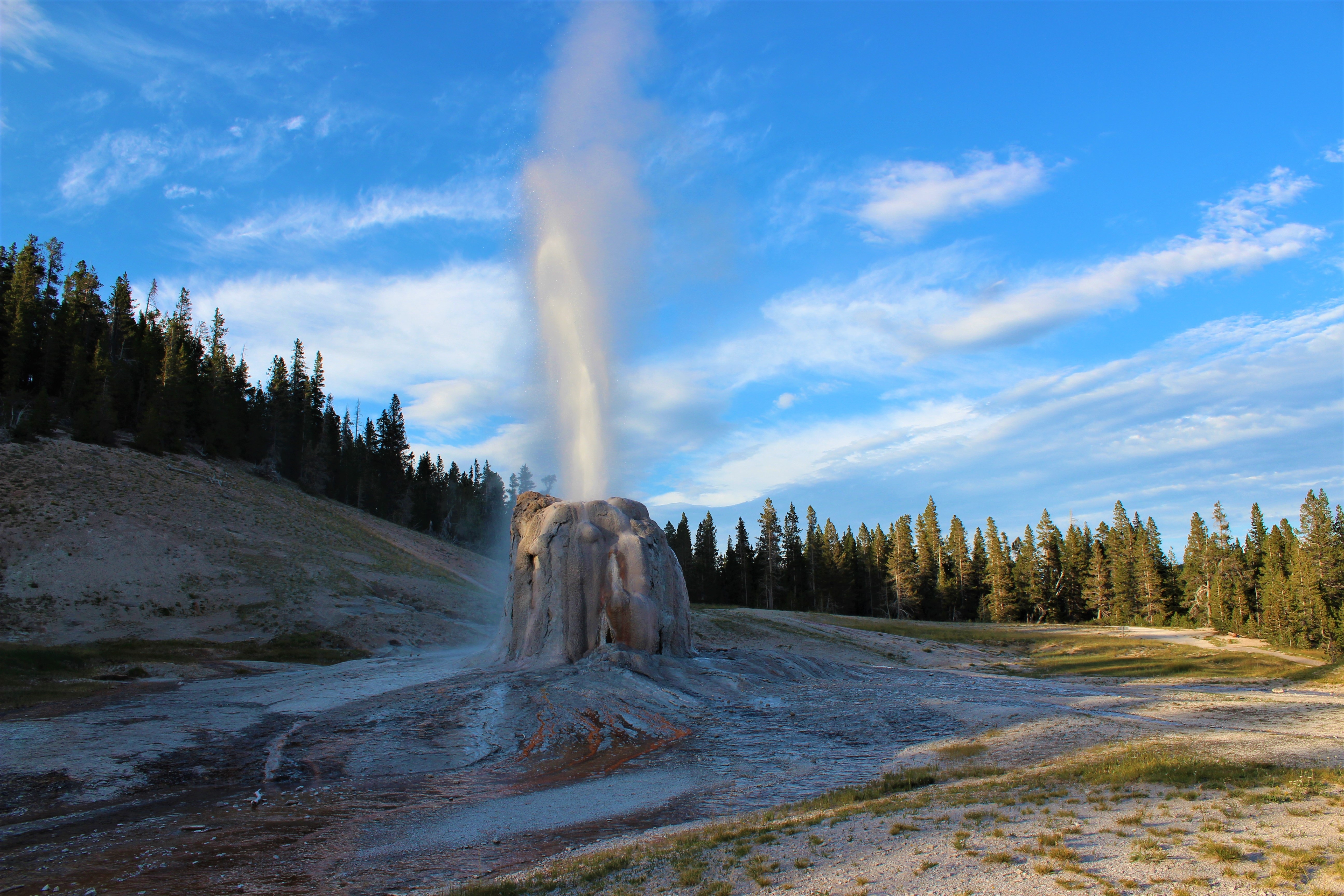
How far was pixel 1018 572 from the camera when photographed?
88750 mm

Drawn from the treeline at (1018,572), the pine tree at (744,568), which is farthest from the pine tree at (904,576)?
the pine tree at (744,568)

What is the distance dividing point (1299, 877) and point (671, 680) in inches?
762

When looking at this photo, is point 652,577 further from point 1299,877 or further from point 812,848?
point 1299,877

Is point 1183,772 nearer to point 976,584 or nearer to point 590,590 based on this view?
point 590,590

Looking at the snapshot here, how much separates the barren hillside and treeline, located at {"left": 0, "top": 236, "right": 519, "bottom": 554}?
6116 mm

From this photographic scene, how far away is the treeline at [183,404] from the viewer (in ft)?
212

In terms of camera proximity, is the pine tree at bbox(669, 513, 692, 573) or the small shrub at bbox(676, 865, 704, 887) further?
the pine tree at bbox(669, 513, 692, 573)

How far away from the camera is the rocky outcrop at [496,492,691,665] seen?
27.5 m

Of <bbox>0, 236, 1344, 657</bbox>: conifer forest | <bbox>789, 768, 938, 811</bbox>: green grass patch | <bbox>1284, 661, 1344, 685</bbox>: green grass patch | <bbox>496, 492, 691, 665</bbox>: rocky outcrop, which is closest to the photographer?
<bbox>789, 768, 938, 811</bbox>: green grass patch

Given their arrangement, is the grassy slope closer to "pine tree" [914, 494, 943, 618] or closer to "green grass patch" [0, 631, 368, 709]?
"pine tree" [914, 494, 943, 618]

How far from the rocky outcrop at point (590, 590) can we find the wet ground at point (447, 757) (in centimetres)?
185

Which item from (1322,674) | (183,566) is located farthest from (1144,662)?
(183,566)

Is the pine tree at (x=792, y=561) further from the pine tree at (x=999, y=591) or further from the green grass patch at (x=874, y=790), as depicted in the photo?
the green grass patch at (x=874, y=790)

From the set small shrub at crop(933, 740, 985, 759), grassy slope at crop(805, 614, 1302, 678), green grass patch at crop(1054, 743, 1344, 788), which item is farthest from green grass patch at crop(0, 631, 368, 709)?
grassy slope at crop(805, 614, 1302, 678)
